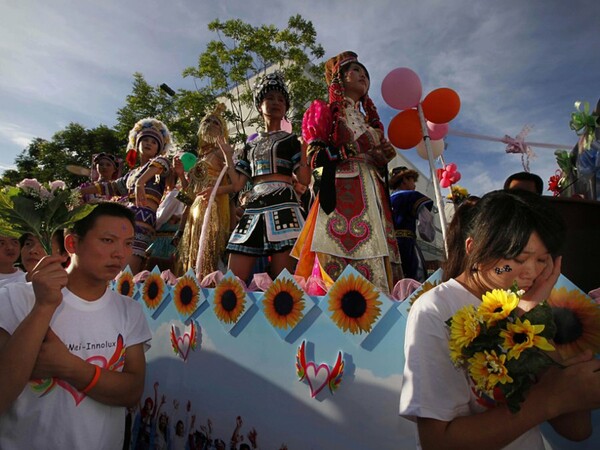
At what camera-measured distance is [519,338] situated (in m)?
0.85

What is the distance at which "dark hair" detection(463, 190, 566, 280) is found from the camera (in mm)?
1028

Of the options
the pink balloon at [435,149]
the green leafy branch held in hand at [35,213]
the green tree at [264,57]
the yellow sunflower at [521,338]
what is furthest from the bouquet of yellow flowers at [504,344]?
the green tree at [264,57]

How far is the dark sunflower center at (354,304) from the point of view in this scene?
1617 mm

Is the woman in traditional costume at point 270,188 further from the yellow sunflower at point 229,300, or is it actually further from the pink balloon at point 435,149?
the pink balloon at point 435,149

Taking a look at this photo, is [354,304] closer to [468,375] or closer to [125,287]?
[468,375]

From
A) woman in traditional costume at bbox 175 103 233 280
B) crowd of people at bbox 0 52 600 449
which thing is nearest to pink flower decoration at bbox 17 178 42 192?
crowd of people at bbox 0 52 600 449

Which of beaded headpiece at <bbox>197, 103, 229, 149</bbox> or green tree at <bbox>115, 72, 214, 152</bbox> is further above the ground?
green tree at <bbox>115, 72, 214, 152</bbox>

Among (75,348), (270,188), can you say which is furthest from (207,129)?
(75,348)

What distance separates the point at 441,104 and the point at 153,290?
2433 millimetres

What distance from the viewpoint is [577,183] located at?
2590mm

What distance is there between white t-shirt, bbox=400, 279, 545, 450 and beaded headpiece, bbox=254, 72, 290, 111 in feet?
7.56

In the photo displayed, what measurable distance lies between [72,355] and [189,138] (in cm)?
1188

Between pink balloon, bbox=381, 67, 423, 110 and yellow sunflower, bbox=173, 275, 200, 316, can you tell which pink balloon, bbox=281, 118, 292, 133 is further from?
yellow sunflower, bbox=173, 275, 200, 316

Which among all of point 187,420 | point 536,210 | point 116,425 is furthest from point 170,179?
point 536,210
